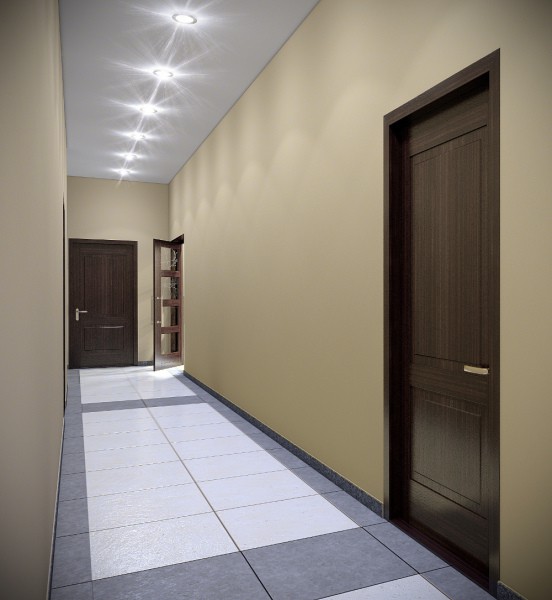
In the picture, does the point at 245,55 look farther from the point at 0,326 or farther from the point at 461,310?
the point at 0,326

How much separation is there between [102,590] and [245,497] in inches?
45.2

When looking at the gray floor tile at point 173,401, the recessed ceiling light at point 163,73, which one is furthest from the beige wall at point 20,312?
the gray floor tile at point 173,401

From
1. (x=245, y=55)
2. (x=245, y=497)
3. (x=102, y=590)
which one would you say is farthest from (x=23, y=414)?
(x=245, y=55)

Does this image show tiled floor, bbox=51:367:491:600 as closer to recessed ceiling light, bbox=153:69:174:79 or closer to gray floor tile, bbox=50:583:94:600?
gray floor tile, bbox=50:583:94:600

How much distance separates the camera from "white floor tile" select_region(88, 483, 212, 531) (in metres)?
2.92

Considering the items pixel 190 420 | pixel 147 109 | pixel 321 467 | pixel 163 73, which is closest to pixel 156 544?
pixel 321 467

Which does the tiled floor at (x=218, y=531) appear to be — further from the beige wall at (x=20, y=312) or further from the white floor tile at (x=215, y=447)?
the beige wall at (x=20, y=312)

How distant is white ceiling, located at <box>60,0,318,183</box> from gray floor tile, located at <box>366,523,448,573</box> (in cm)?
339

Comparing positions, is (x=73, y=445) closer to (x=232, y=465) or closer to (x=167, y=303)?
(x=232, y=465)

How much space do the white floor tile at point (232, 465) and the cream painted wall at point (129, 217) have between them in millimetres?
5843

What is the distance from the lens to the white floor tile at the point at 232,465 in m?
3.68

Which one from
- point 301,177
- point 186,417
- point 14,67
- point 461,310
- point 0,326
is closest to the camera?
point 0,326

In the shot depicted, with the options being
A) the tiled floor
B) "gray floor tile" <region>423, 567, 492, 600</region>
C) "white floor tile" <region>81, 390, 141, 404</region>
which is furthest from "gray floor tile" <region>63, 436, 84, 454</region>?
"gray floor tile" <region>423, 567, 492, 600</region>

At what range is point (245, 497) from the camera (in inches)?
128
